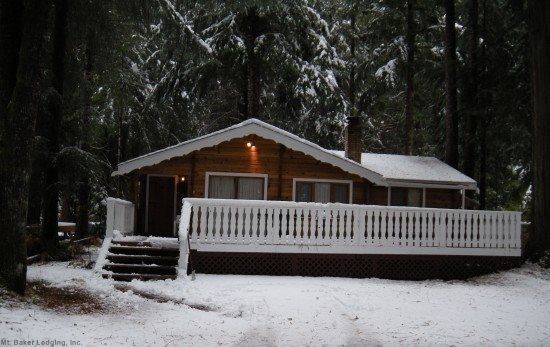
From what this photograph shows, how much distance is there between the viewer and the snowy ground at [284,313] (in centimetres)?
738

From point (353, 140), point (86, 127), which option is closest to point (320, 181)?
point (353, 140)

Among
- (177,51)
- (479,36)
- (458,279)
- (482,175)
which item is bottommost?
(458,279)

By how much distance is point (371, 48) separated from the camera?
2652 cm

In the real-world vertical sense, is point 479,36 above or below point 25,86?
above

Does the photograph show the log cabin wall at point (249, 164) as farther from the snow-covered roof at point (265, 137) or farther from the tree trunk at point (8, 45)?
the tree trunk at point (8, 45)

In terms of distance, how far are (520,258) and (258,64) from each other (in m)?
14.2

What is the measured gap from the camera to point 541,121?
49.0 ft

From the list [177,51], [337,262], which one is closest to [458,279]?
[337,262]

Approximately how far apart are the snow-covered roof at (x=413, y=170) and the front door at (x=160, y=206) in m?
7.08

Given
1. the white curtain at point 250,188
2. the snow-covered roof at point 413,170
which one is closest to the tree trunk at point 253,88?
the snow-covered roof at point 413,170

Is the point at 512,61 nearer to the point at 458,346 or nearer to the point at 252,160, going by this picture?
the point at 252,160

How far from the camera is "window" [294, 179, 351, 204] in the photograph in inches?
675

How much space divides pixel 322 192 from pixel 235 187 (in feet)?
9.77

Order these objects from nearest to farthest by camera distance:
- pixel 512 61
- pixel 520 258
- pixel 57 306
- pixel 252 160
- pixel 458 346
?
1. pixel 458 346
2. pixel 57 306
3. pixel 520 258
4. pixel 252 160
5. pixel 512 61
